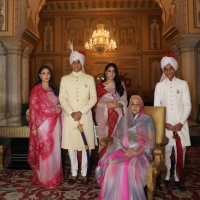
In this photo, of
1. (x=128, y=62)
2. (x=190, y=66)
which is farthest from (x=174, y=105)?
(x=128, y=62)

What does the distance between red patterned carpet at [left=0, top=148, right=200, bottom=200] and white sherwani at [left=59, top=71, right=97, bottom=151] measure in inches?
21.5

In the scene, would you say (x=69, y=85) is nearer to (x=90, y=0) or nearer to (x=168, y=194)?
(x=168, y=194)

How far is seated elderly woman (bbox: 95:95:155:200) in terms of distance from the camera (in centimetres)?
258

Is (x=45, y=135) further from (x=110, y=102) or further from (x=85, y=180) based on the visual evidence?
(x=110, y=102)

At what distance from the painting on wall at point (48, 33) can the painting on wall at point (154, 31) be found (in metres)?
4.46

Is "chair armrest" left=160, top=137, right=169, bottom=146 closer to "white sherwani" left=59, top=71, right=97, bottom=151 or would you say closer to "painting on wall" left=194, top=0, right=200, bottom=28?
"white sherwani" left=59, top=71, right=97, bottom=151

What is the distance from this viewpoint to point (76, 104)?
11.4 feet

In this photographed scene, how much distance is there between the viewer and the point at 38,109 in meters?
3.43

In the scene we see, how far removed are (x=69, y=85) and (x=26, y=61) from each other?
142 inches

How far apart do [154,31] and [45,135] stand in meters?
9.37

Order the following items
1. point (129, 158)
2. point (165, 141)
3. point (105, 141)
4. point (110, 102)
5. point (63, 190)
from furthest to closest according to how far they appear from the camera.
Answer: point (110, 102), point (63, 190), point (105, 141), point (165, 141), point (129, 158)

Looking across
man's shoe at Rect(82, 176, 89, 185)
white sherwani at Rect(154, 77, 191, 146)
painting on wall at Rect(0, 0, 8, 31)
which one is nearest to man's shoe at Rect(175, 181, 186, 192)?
white sherwani at Rect(154, 77, 191, 146)

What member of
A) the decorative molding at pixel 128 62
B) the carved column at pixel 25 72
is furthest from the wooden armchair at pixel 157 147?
the decorative molding at pixel 128 62

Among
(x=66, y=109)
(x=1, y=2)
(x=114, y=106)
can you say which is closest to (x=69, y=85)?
(x=66, y=109)
